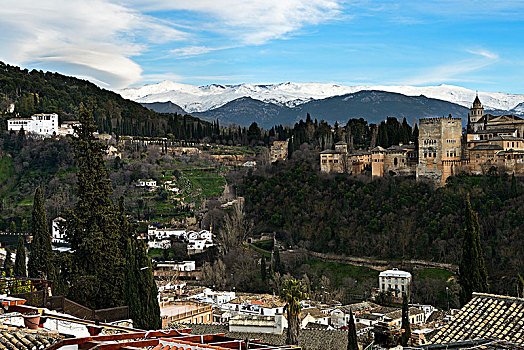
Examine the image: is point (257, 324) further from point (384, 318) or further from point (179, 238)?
point (179, 238)

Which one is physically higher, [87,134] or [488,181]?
[87,134]

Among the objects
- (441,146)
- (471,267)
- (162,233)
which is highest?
(441,146)

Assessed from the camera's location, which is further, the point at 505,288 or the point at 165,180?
the point at 165,180

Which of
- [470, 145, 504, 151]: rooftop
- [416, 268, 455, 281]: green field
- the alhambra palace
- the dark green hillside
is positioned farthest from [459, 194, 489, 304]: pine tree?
the dark green hillside

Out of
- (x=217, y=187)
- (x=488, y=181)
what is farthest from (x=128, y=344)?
(x=217, y=187)

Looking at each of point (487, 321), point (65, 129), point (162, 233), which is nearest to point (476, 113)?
point (162, 233)

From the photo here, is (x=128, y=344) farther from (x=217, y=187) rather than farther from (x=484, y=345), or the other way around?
(x=217, y=187)

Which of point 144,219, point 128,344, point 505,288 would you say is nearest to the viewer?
point 128,344
